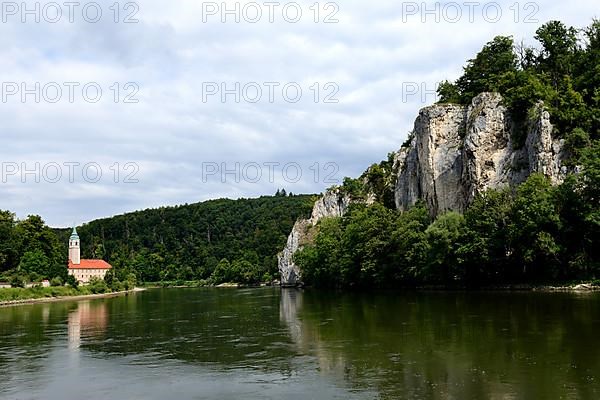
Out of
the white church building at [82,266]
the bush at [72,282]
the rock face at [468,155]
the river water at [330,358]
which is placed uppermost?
the rock face at [468,155]

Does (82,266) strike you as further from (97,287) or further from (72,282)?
(72,282)

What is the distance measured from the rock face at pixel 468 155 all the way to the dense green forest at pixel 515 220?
1786 millimetres

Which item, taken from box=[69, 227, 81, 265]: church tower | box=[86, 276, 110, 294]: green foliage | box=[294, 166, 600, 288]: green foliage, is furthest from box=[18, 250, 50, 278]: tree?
box=[294, 166, 600, 288]: green foliage

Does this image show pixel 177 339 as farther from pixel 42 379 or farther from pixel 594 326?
pixel 594 326

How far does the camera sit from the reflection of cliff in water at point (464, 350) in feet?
57.2

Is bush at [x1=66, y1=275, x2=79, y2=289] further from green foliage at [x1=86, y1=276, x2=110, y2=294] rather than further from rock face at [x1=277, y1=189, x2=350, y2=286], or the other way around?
rock face at [x1=277, y1=189, x2=350, y2=286]

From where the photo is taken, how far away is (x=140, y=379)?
2119cm

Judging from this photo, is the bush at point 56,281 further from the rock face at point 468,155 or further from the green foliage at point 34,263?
the rock face at point 468,155

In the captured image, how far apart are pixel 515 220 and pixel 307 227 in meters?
80.8

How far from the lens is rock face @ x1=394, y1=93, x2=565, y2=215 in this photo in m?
72.9

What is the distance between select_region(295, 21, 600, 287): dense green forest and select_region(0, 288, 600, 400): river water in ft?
70.6

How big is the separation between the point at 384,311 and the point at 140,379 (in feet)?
83.2

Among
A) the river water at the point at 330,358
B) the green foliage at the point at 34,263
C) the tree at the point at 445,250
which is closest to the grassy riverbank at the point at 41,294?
the green foliage at the point at 34,263

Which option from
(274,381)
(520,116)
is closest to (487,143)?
(520,116)
